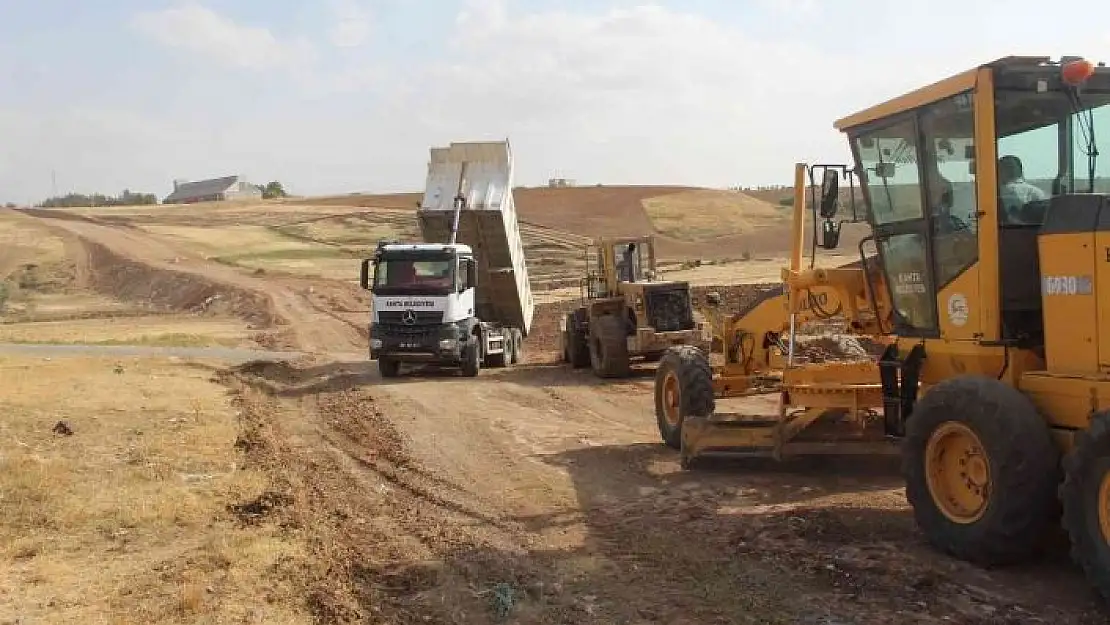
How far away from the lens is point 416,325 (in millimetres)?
19219

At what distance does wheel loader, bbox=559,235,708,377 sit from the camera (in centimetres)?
1861

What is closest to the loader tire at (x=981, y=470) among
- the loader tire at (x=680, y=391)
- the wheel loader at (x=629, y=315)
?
the loader tire at (x=680, y=391)

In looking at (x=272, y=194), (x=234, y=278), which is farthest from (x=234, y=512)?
(x=272, y=194)

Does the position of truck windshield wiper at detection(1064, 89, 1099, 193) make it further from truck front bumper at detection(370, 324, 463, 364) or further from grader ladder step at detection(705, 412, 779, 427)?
truck front bumper at detection(370, 324, 463, 364)

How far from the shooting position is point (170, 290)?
42750 mm

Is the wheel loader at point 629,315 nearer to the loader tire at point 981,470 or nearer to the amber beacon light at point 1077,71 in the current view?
the loader tire at point 981,470

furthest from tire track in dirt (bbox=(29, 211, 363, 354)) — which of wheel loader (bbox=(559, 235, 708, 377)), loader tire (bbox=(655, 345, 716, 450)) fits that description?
loader tire (bbox=(655, 345, 716, 450))

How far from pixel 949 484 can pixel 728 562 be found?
1.57 m

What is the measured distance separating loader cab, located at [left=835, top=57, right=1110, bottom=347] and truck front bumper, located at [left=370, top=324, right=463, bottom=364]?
40.5 feet

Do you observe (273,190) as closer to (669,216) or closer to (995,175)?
(669,216)

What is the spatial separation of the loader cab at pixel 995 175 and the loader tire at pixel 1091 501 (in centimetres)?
131

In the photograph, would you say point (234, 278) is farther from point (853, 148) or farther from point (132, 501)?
point (853, 148)

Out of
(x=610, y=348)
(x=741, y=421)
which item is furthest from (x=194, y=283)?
(x=741, y=421)

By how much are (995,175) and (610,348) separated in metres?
12.1
